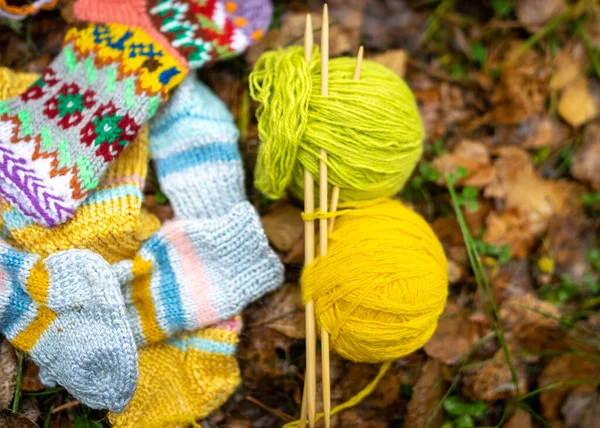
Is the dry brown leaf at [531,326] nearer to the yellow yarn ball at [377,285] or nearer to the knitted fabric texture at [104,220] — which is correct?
the yellow yarn ball at [377,285]

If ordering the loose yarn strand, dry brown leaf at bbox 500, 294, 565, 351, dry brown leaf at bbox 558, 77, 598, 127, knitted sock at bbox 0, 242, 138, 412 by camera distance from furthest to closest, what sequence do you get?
dry brown leaf at bbox 558, 77, 598, 127 → dry brown leaf at bbox 500, 294, 565, 351 → the loose yarn strand → knitted sock at bbox 0, 242, 138, 412

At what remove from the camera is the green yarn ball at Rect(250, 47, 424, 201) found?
83cm

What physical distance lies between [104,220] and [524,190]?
850 mm

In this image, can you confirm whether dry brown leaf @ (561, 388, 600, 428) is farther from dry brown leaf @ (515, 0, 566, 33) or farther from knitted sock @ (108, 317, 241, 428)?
dry brown leaf @ (515, 0, 566, 33)

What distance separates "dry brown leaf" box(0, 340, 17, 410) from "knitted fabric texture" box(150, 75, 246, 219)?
37 centimetres

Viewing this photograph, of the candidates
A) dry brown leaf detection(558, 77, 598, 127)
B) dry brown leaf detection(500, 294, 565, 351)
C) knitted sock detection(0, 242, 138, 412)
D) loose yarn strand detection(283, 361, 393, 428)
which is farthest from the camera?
dry brown leaf detection(558, 77, 598, 127)

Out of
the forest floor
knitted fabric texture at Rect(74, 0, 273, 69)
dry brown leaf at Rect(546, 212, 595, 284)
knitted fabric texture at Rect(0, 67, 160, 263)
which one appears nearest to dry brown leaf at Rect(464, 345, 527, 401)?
the forest floor

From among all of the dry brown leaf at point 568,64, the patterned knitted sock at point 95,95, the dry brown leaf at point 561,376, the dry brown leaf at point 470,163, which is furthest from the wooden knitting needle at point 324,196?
the dry brown leaf at point 568,64

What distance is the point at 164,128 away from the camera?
96 centimetres

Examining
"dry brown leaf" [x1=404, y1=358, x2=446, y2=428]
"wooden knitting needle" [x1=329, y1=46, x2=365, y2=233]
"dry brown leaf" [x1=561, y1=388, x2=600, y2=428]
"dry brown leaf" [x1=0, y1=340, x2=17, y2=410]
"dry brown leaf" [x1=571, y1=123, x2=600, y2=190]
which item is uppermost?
"wooden knitting needle" [x1=329, y1=46, x2=365, y2=233]

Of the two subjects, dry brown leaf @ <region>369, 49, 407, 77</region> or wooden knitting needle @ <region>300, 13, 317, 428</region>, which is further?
dry brown leaf @ <region>369, 49, 407, 77</region>

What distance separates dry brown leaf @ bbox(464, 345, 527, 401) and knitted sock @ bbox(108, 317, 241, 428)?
18.0 inches

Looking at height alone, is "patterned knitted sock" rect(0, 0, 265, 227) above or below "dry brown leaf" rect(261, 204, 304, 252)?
above

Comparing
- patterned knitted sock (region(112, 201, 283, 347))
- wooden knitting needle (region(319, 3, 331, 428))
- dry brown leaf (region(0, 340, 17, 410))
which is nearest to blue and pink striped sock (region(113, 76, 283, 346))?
patterned knitted sock (region(112, 201, 283, 347))
